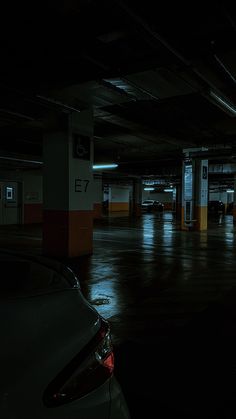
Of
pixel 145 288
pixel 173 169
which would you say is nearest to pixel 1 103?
pixel 145 288

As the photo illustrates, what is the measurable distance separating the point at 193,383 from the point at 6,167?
17830 millimetres

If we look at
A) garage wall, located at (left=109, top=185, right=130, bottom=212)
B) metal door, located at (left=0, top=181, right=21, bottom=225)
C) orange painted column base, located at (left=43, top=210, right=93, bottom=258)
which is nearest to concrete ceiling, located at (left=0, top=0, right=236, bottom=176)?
orange painted column base, located at (left=43, top=210, right=93, bottom=258)

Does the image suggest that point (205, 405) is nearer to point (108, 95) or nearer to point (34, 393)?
point (34, 393)

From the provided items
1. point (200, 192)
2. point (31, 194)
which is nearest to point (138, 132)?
point (200, 192)

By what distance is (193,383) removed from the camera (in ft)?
9.03

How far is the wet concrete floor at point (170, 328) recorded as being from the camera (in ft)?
8.41

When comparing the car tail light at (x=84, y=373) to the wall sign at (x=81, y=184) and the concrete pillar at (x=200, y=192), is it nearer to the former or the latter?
the wall sign at (x=81, y=184)

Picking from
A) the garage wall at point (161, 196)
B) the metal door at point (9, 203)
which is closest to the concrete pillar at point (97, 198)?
the metal door at point (9, 203)

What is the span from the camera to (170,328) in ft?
12.8

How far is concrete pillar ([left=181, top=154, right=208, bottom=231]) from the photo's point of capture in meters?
16.1

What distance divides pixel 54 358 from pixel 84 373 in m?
0.13

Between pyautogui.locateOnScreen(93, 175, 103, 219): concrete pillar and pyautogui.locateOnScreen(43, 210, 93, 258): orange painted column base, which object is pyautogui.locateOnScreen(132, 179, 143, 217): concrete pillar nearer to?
pyautogui.locateOnScreen(93, 175, 103, 219): concrete pillar

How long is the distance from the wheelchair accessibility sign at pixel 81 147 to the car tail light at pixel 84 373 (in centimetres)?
725

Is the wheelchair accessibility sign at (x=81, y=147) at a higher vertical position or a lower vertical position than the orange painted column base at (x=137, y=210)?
higher
